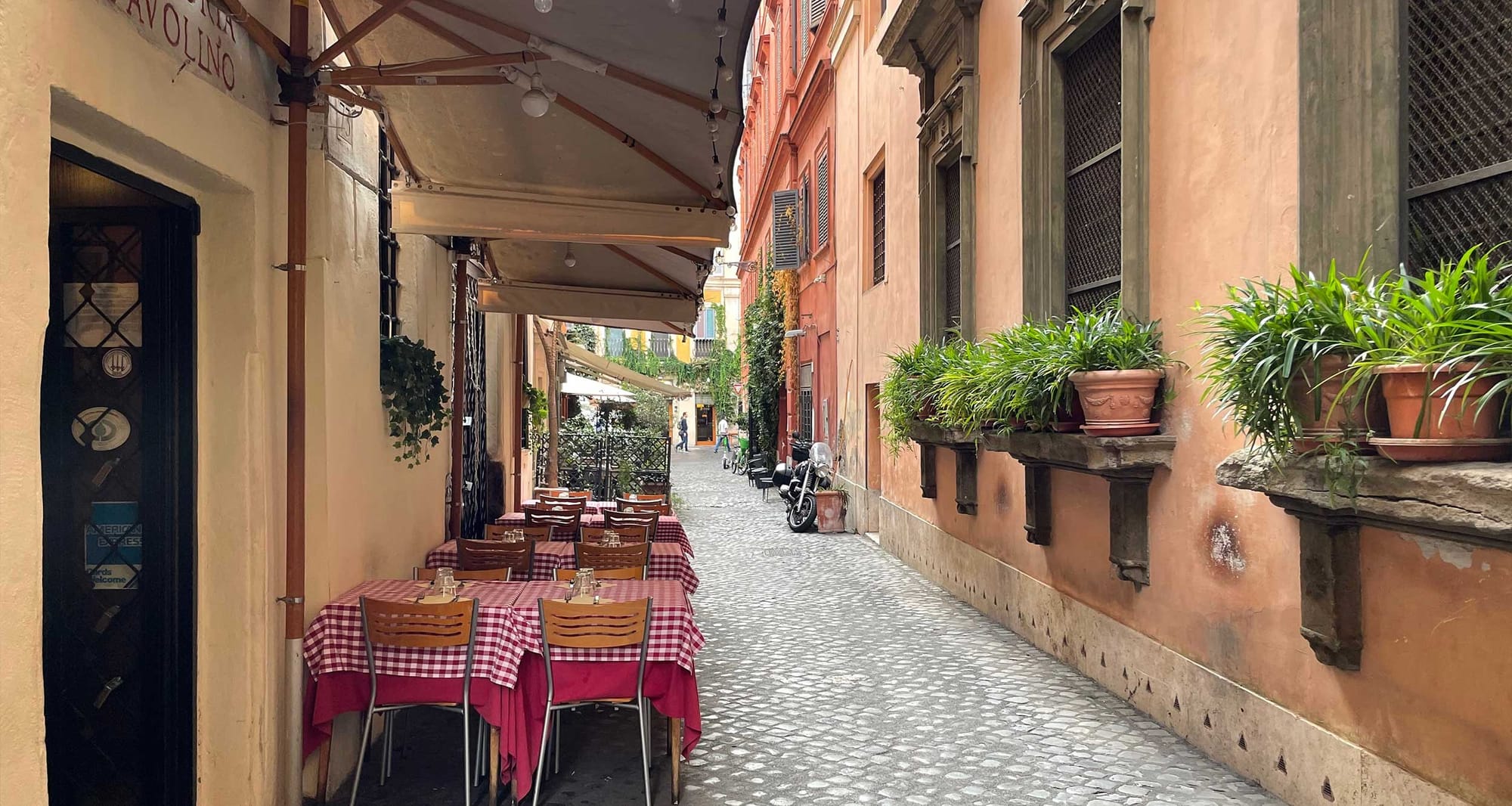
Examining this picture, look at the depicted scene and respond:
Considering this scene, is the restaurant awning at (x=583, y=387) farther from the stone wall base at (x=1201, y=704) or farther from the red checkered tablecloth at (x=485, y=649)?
the red checkered tablecloth at (x=485, y=649)

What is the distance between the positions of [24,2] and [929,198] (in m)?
8.91

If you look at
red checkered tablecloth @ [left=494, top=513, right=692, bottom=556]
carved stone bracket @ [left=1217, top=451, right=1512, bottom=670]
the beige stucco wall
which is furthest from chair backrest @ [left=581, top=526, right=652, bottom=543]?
carved stone bracket @ [left=1217, top=451, right=1512, bottom=670]

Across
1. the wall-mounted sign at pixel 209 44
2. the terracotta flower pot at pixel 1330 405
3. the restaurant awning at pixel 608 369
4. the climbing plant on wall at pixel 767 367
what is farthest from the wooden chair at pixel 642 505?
the climbing plant on wall at pixel 767 367

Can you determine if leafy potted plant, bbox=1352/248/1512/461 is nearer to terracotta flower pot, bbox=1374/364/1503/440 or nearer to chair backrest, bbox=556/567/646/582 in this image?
terracotta flower pot, bbox=1374/364/1503/440

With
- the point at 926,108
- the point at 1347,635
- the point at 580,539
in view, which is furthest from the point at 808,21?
the point at 1347,635

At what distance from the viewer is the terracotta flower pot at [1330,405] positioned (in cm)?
321

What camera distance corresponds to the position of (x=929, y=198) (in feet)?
34.2

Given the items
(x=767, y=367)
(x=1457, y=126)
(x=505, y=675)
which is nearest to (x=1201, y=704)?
(x=1457, y=126)

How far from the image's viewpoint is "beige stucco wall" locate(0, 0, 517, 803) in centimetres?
233

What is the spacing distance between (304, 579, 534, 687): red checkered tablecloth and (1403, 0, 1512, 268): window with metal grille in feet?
13.2

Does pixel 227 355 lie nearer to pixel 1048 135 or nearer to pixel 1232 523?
pixel 1232 523

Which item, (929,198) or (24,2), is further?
(929,198)

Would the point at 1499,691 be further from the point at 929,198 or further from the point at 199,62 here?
the point at 929,198

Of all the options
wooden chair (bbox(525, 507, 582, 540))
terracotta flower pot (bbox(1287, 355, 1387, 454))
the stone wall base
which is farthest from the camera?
wooden chair (bbox(525, 507, 582, 540))
